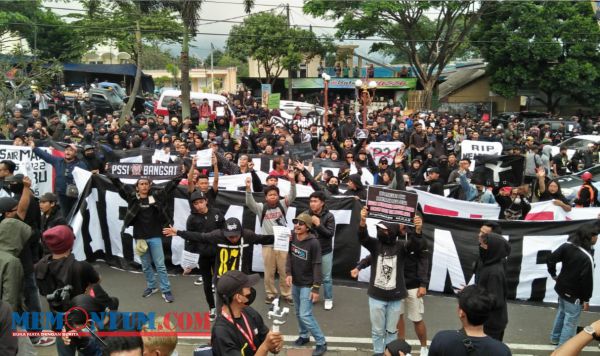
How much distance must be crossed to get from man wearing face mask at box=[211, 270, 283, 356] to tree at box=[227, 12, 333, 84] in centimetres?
3612

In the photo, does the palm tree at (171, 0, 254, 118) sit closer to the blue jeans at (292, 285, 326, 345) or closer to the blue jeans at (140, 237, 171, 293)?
the blue jeans at (140, 237, 171, 293)

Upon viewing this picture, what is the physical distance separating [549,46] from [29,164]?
30528 mm

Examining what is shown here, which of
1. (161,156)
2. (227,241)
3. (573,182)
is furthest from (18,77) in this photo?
(573,182)

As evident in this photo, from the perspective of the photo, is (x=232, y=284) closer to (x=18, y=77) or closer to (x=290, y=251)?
(x=290, y=251)

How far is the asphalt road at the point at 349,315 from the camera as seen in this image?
626 cm

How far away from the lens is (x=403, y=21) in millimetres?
34031

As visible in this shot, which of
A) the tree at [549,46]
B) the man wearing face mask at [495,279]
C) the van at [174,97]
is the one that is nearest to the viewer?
the man wearing face mask at [495,279]

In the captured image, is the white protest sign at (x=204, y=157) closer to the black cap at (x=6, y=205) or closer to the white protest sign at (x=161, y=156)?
the white protest sign at (x=161, y=156)

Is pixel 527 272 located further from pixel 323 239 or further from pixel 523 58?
pixel 523 58

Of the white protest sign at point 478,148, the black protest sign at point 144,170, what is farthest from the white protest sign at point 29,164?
the white protest sign at point 478,148

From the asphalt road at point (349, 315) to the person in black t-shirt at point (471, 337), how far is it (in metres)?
2.81

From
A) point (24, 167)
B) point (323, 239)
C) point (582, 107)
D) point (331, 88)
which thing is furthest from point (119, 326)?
point (331, 88)

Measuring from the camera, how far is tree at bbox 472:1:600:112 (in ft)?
102

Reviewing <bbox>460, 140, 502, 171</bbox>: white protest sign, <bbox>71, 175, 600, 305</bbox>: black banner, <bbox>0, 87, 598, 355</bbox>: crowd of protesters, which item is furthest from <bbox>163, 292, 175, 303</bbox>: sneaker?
<bbox>460, 140, 502, 171</bbox>: white protest sign
